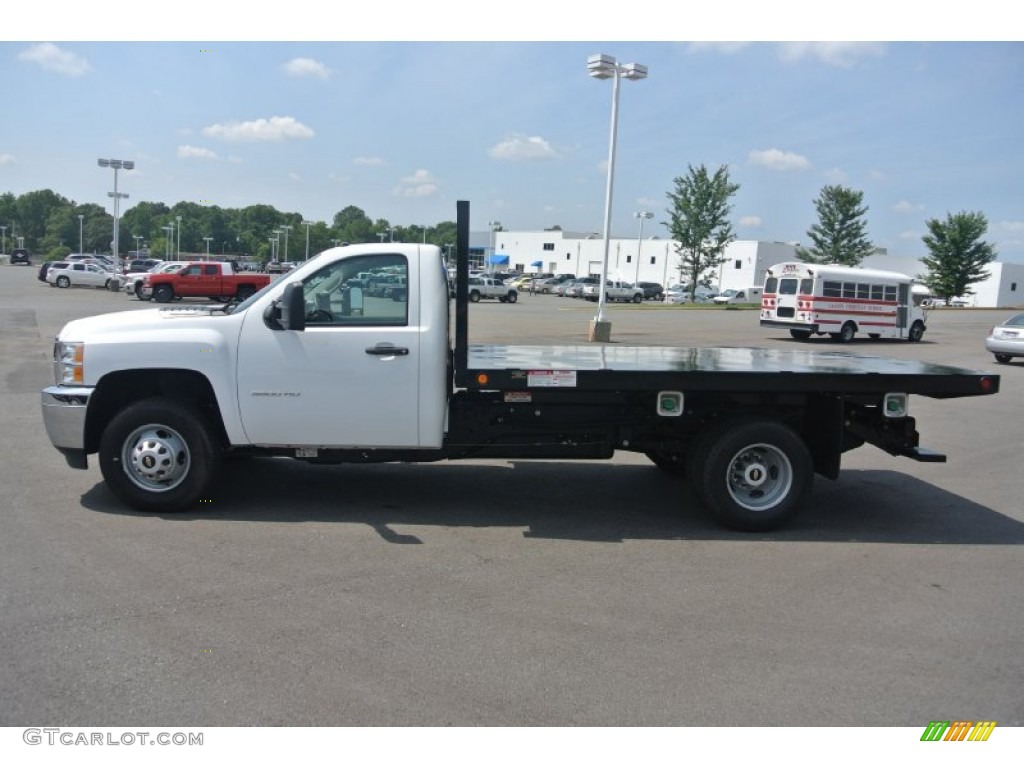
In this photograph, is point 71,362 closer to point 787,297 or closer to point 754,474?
point 754,474

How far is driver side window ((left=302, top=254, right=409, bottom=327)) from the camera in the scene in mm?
6547

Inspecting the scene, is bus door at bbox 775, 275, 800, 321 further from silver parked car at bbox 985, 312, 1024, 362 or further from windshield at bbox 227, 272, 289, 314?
windshield at bbox 227, 272, 289, 314

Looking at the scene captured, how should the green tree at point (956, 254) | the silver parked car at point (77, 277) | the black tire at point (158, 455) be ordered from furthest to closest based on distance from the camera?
the green tree at point (956, 254), the silver parked car at point (77, 277), the black tire at point (158, 455)

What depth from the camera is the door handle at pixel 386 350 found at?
642 centimetres

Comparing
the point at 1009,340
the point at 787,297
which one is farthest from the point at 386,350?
the point at 787,297

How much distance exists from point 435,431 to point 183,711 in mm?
3114

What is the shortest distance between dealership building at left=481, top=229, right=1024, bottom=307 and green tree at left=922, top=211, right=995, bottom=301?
1162cm

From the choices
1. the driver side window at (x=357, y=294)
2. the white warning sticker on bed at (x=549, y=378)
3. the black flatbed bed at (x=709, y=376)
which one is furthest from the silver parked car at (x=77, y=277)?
the white warning sticker on bed at (x=549, y=378)

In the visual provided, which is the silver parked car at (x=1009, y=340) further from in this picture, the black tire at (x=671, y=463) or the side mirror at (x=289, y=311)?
the side mirror at (x=289, y=311)

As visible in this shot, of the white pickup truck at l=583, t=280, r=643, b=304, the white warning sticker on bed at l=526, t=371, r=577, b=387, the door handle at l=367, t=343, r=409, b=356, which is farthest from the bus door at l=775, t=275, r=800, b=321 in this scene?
the white pickup truck at l=583, t=280, r=643, b=304

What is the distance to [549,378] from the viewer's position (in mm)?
6469

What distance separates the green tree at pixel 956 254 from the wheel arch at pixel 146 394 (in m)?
68.2

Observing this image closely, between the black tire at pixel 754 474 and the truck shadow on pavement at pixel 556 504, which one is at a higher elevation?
the black tire at pixel 754 474

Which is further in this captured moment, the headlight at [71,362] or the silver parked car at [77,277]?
the silver parked car at [77,277]
